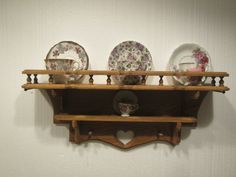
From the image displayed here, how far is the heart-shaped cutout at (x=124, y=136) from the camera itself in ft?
3.54

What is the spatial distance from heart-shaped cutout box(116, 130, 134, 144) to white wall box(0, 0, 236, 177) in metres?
0.05

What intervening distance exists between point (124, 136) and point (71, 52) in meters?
0.47

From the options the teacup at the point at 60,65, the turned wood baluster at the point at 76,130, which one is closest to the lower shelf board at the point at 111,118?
the turned wood baluster at the point at 76,130

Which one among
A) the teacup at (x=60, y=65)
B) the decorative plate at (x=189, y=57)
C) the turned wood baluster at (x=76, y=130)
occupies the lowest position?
the turned wood baluster at (x=76, y=130)

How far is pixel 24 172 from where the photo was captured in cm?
108

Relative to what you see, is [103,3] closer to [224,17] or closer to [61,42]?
[61,42]

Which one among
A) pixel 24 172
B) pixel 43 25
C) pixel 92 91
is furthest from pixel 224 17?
pixel 24 172

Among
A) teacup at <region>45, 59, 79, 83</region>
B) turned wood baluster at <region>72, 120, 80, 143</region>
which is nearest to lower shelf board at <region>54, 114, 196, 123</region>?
turned wood baluster at <region>72, 120, 80, 143</region>

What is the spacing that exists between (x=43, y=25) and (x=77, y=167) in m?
0.70

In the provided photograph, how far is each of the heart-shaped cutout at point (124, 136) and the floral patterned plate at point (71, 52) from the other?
33 cm

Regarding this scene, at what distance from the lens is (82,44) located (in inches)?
42.2

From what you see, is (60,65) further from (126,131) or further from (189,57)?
(189,57)

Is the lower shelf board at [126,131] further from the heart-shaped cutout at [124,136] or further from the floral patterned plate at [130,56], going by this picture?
the floral patterned plate at [130,56]

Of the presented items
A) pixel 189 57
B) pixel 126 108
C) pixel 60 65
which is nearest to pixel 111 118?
pixel 126 108
